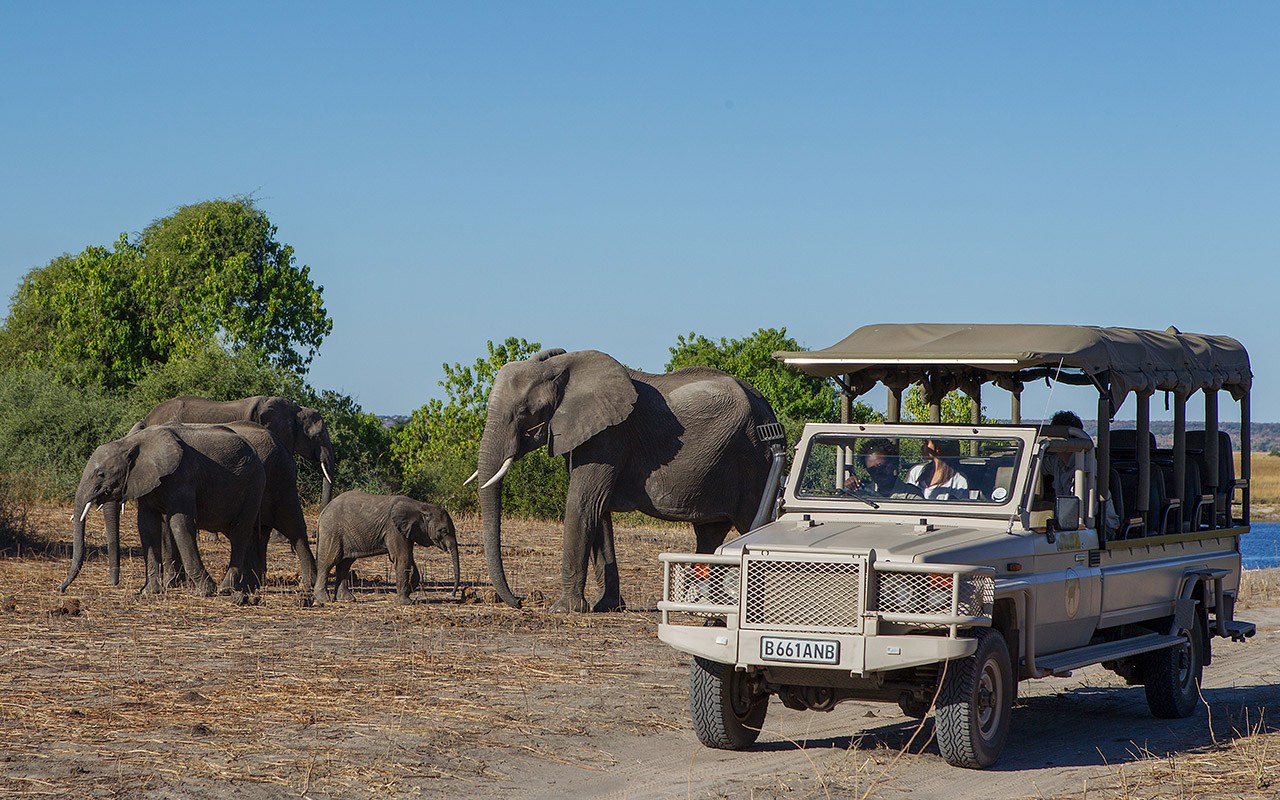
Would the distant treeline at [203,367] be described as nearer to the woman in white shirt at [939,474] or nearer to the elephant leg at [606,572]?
the elephant leg at [606,572]

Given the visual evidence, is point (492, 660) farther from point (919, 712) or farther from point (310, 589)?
point (310, 589)

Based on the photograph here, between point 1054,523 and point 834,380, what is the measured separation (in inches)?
83.4

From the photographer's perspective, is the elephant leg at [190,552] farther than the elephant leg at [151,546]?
No

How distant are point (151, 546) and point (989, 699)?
1118cm

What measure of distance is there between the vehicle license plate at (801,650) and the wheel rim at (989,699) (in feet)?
3.12

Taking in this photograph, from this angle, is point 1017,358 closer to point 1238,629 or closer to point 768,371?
point 1238,629

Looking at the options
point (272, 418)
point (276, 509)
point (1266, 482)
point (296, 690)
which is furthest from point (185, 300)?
point (1266, 482)

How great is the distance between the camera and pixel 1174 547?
1230cm

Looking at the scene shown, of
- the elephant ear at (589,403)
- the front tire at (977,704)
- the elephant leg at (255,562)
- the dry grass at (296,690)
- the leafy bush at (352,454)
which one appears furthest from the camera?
the leafy bush at (352,454)

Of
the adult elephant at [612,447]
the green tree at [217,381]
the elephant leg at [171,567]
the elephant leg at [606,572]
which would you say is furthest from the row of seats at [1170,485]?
the green tree at [217,381]

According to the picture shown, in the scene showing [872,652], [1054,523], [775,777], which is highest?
[1054,523]

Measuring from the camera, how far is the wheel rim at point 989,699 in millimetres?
9391

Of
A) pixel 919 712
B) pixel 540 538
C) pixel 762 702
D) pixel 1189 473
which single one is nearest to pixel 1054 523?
pixel 919 712

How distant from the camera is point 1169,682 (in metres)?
11.7
